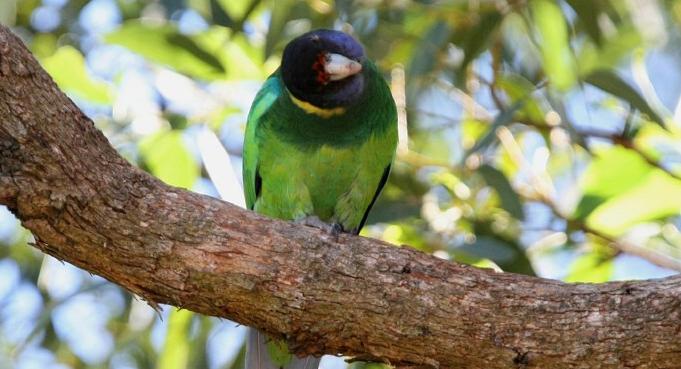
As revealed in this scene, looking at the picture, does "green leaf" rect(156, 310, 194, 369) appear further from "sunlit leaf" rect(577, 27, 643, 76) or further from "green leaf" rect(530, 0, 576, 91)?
"sunlit leaf" rect(577, 27, 643, 76)

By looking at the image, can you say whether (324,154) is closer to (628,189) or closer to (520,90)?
(628,189)

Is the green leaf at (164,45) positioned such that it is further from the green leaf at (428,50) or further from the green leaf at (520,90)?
the green leaf at (520,90)

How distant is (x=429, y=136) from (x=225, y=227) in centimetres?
233

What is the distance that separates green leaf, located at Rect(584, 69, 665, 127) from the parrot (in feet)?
2.58

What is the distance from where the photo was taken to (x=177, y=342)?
453 cm

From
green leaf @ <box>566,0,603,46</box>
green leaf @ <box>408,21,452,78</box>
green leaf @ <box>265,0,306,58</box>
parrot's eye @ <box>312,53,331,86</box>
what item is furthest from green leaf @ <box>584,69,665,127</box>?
green leaf @ <box>265,0,306,58</box>

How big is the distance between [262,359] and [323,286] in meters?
0.81

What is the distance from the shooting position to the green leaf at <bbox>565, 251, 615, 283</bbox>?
4449mm

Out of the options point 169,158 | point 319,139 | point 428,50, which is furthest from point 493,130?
point 169,158

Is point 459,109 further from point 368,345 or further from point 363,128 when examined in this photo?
point 368,345

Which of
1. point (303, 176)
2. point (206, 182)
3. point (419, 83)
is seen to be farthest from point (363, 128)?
point (206, 182)

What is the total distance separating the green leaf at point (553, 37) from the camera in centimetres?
451

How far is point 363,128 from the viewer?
12.5ft

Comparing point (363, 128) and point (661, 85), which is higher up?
point (661, 85)
